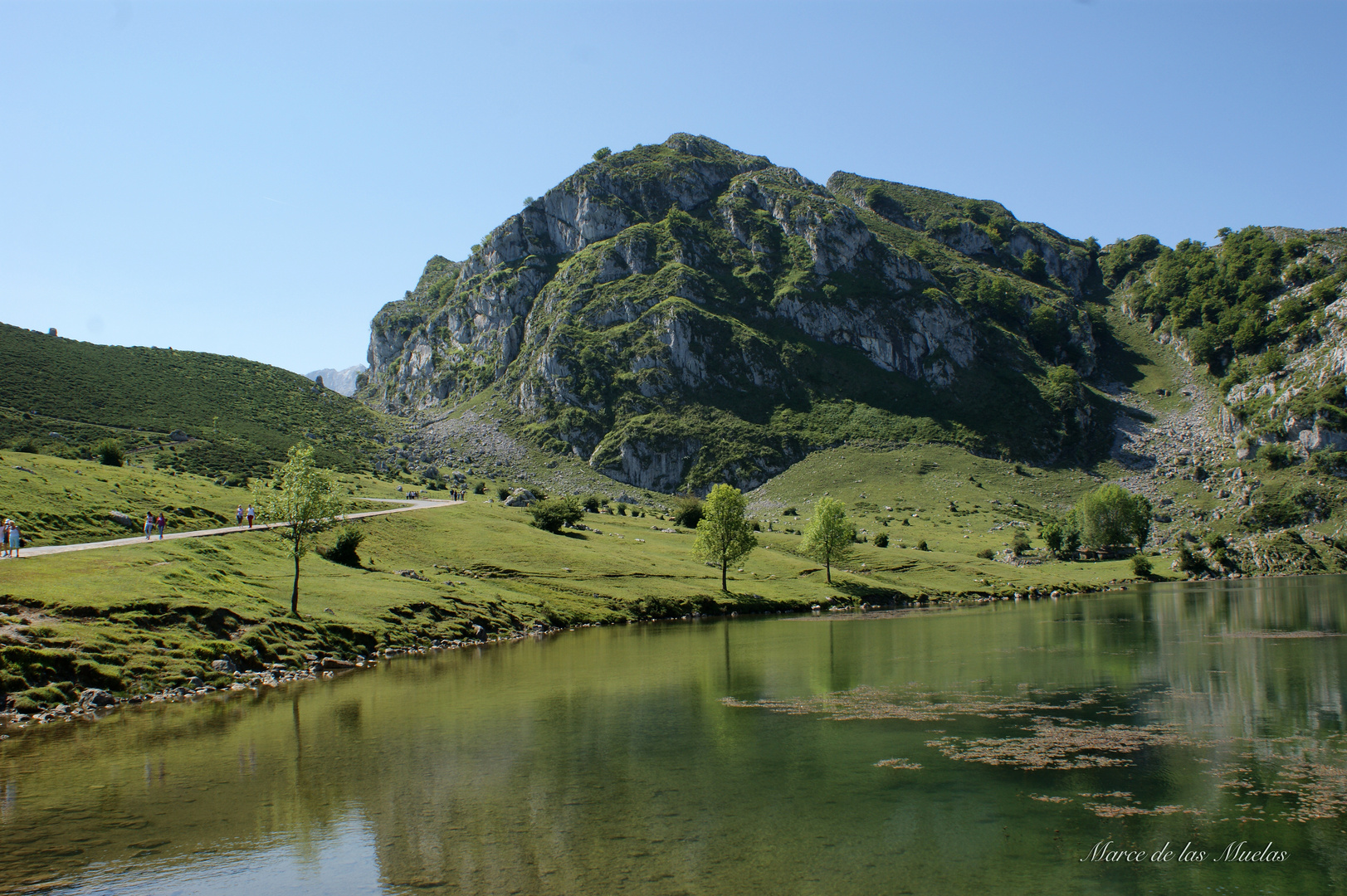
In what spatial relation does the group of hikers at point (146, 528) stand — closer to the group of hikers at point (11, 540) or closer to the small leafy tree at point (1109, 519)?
the group of hikers at point (11, 540)

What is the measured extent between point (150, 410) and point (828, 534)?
13899 cm

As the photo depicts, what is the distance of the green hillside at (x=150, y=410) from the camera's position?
119000mm

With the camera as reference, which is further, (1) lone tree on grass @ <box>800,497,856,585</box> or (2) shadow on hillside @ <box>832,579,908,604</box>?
(1) lone tree on grass @ <box>800,497,856,585</box>

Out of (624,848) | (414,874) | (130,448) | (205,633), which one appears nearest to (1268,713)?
(624,848)

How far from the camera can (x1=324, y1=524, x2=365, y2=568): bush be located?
69.3 metres

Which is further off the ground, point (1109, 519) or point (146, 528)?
point (146, 528)

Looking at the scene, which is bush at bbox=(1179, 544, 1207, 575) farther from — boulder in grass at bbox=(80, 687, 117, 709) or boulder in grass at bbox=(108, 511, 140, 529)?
boulder in grass at bbox=(108, 511, 140, 529)

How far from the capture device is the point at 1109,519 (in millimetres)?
141125

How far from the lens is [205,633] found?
43.7 meters

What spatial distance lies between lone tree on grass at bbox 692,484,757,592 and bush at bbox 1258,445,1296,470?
171m

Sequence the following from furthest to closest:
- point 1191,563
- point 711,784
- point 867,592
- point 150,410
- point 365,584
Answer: point 150,410, point 1191,563, point 867,592, point 365,584, point 711,784

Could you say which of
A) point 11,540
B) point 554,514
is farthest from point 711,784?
point 554,514

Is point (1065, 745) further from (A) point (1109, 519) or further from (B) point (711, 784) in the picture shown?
(A) point (1109, 519)

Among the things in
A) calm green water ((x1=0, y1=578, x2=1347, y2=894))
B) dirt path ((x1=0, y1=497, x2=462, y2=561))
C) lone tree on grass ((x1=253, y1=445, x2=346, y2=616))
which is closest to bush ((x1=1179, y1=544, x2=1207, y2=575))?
calm green water ((x1=0, y1=578, x2=1347, y2=894))
